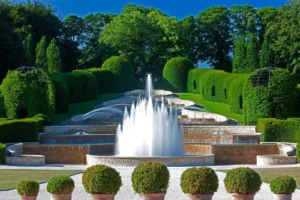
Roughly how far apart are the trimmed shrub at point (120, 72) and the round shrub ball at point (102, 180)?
4419cm

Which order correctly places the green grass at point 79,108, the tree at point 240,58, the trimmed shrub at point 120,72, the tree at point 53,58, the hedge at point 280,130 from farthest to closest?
the trimmed shrub at point 120,72 < the tree at point 240,58 < the tree at point 53,58 < the green grass at point 79,108 < the hedge at point 280,130

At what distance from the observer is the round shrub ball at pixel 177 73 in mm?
55281

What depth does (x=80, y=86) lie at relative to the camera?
143ft

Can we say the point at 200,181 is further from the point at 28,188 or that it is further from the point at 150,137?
the point at 150,137

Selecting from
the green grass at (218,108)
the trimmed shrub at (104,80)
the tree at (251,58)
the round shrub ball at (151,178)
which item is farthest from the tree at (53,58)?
the round shrub ball at (151,178)

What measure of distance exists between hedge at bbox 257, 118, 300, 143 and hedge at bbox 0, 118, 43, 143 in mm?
9646

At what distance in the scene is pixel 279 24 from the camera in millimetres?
46812

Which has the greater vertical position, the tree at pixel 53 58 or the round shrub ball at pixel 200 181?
the tree at pixel 53 58

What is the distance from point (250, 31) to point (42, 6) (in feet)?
69.5

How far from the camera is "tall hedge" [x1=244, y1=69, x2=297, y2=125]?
2928cm

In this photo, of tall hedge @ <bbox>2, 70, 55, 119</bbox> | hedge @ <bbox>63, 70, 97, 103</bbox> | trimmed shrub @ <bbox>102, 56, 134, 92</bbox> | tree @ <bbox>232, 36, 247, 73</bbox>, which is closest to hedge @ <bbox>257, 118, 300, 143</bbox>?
tall hedge @ <bbox>2, 70, 55, 119</bbox>

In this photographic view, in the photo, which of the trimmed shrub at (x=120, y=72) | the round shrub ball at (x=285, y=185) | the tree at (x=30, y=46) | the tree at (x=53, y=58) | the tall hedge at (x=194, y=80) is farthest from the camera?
the trimmed shrub at (x=120, y=72)

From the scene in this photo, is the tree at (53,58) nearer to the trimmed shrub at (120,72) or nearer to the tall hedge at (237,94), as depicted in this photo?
the trimmed shrub at (120,72)

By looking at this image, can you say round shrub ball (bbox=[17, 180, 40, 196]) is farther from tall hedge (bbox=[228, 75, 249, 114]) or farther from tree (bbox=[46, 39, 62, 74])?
tree (bbox=[46, 39, 62, 74])
